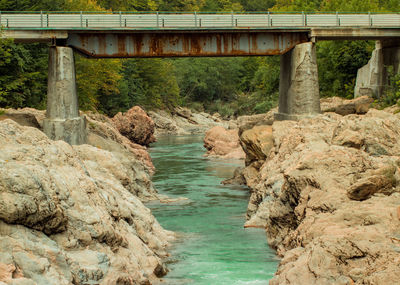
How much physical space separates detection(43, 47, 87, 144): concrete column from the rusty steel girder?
117cm

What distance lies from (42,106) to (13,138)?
31104mm

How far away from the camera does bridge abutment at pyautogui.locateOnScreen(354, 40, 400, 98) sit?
37.9 metres

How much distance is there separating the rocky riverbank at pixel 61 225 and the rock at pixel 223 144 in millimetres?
25380

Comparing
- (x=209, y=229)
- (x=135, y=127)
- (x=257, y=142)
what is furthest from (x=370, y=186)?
(x=135, y=127)

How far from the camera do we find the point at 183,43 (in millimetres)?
31734

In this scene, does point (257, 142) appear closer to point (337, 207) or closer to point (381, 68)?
point (381, 68)

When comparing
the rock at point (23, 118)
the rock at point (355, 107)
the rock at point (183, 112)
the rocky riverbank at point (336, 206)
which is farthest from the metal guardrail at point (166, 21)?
the rock at point (183, 112)

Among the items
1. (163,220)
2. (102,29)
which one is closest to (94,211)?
(163,220)

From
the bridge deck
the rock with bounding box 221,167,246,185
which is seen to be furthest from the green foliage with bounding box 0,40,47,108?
the rock with bounding box 221,167,246,185

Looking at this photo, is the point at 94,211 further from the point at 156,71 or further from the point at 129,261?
the point at 156,71

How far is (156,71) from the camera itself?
73.3m

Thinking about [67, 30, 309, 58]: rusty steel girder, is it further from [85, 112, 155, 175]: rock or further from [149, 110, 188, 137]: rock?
[149, 110, 188, 137]: rock

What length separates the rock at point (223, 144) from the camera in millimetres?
40741

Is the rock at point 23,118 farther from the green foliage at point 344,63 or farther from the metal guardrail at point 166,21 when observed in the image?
the green foliage at point 344,63
